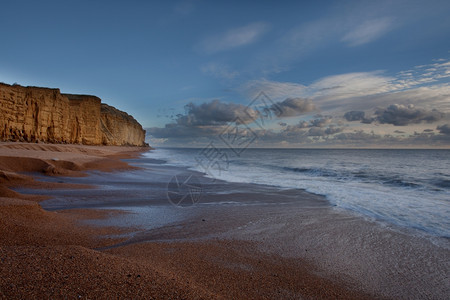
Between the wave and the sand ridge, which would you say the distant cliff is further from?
the wave

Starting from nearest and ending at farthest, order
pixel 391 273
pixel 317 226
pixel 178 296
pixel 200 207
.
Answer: pixel 178 296
pixel 391 273
pixel 317 226
pixel 200 207

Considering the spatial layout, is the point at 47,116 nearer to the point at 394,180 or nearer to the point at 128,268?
the point at 128,268

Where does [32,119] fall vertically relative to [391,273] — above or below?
above

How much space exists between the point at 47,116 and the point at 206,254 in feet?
95.5

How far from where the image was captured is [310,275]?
2.32 meters

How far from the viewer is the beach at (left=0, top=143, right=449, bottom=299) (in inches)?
61.2

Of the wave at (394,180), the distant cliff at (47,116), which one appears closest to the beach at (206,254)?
the wave at (394,180)

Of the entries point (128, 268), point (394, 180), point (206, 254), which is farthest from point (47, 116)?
point (394, 180)

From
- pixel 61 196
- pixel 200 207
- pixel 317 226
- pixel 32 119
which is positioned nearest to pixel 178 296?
pixel 317 226

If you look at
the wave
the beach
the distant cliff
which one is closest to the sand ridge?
the beach

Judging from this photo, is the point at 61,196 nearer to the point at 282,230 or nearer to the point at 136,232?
the point at 136,232

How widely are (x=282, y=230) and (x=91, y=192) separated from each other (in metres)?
4.82

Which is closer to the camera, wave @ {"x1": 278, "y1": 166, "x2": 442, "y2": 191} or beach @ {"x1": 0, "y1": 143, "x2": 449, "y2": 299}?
beach @ {"x1": 0, "y1": 143, "x2": 449, "y2": 299}

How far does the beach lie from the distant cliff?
72.5 feet
